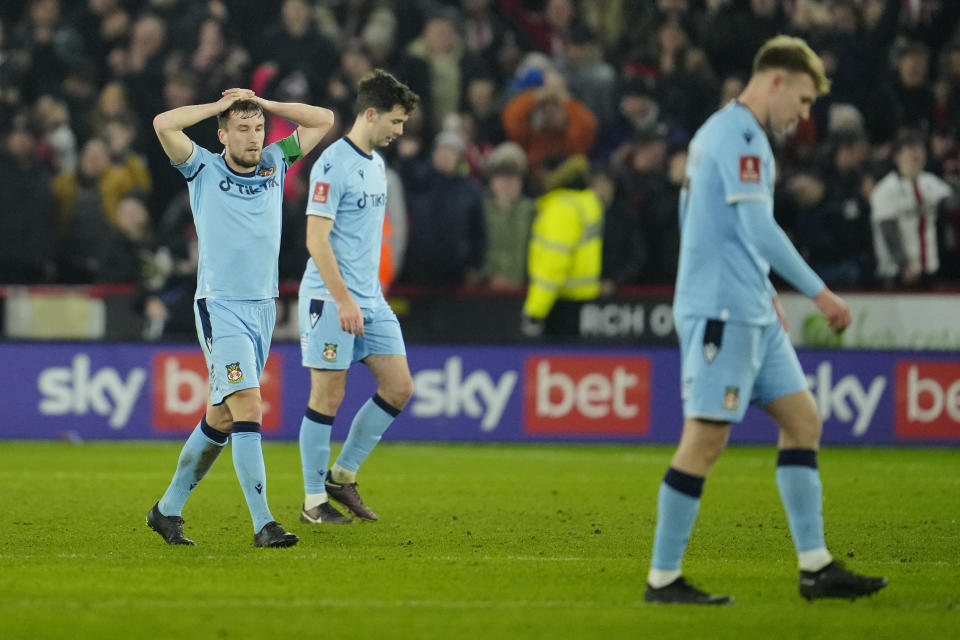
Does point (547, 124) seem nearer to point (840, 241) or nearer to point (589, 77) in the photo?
point (589, 77)

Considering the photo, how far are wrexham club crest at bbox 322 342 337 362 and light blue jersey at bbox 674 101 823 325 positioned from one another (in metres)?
3.08

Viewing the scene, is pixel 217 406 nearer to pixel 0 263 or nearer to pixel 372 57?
pixel 0 263

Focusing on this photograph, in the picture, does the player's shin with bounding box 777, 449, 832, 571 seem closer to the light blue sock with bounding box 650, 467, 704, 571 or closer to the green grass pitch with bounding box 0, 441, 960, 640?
the green grass pitch with bounding box 0, 441, 960, 640

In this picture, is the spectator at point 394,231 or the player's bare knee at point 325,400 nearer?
the player's bare knee at point 325,400

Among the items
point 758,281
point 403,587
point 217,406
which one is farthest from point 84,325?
point 758,281

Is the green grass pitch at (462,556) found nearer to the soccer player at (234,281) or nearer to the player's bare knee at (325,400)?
the soccer player at (234,281)

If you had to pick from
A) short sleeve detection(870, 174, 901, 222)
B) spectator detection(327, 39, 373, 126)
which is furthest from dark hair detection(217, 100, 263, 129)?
short sleeve detection(870, 174, 901, 222)

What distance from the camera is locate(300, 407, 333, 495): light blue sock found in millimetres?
8727

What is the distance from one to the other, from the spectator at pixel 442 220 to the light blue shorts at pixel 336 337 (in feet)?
19.3

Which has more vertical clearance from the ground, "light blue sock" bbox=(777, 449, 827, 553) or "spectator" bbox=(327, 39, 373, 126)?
"spectator" bbox=(327, 39, 373, 126)

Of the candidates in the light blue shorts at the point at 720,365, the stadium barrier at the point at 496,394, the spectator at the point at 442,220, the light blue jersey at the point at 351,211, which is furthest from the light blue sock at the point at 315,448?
the spectator at the point at 442,220

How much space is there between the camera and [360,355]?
350 inches

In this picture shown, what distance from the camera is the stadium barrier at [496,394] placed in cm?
1397

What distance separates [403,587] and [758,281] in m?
1.94
